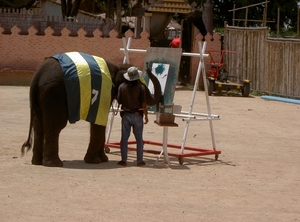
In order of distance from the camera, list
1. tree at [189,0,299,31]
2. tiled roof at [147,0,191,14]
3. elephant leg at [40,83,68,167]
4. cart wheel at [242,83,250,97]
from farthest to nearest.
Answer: tree at [189,0,299,31] < tiled roof at [147,0,191,14] < cart wheel at [242,83,250,97] < elephant leg at [40,83,68,167]

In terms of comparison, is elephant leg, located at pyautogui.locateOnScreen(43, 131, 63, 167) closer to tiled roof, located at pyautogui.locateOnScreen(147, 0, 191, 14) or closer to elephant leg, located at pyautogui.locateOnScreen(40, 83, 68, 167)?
elephant leg, located at pyautogui.locateOnScreen(40, 83, 68, 167)

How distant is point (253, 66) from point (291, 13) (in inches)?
502

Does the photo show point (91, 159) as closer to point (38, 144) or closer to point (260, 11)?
point (38, 144)

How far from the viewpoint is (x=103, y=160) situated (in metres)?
10.6

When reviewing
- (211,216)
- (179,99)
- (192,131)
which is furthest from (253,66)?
(211,216)

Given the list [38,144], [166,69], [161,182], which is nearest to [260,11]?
[166,69]

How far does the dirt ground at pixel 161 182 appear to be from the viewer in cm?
739

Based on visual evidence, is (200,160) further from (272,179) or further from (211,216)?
(211,216)

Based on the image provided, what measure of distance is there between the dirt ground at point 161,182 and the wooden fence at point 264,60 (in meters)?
6.60

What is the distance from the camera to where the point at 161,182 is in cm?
905

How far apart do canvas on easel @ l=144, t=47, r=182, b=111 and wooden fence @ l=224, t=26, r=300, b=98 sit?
10.2 m

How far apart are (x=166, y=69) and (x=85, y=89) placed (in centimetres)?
148

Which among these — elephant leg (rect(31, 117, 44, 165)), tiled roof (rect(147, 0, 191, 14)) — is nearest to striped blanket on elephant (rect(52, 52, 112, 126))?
elephant leg (rect(31, 117, 44, 165))

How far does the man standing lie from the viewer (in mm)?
10172
